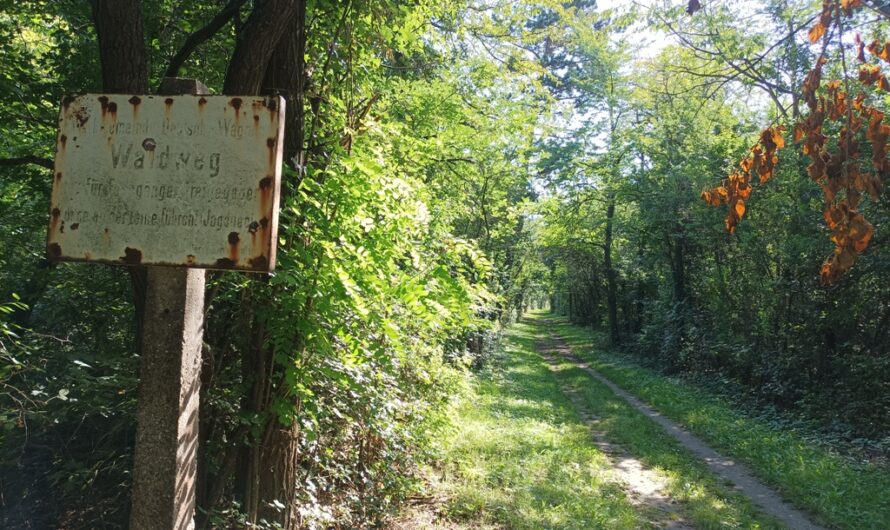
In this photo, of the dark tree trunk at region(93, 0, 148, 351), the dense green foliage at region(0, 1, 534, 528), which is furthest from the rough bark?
the dense green foliage at region(0, 1, 534, 528)

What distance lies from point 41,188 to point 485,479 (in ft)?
18.7

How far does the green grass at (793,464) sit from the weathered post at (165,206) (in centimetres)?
772

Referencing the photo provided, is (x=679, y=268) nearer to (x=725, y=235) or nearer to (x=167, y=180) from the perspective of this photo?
(x=725, y=235)

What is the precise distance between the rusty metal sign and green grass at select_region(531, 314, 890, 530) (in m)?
7.82

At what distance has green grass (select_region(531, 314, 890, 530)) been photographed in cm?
698

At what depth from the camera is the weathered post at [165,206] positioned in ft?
5.99

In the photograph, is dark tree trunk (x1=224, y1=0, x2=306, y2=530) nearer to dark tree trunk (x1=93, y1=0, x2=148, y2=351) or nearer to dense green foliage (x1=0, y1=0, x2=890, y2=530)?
dense green foliage (x1=0, y1=0, x2=890, y2=530)

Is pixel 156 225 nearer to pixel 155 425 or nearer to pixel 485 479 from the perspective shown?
pixel 155 425

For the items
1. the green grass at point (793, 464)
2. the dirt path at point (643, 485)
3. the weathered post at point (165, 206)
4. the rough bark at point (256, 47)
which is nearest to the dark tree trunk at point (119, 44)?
the rough bark at point (256, 47)

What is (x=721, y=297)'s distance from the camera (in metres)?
16.8

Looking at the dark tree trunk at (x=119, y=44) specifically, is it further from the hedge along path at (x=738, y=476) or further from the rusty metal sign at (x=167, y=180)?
the hedge along path at (x=738, y=476)

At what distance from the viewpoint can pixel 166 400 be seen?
1.90 metres

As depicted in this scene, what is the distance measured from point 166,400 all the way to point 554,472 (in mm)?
7090

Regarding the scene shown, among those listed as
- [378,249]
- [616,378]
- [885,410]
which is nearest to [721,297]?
[616,378]
